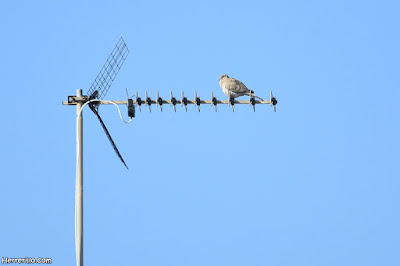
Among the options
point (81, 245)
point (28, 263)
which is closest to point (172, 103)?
point (81, 245)

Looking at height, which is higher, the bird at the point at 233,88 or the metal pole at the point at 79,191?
the bird at the point at 233,88

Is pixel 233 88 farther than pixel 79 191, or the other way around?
pixel 233 88

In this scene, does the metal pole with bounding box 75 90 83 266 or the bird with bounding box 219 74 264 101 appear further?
the bird with bounding box 219 74 264 101

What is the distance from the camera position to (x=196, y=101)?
21281mm

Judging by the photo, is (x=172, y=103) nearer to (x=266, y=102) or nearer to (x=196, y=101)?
(x=196, y=101)

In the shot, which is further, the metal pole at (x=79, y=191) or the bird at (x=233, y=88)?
the bird at (x=233, y=88)

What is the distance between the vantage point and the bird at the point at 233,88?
23717 millimetres

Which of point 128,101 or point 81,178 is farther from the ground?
point 128,101

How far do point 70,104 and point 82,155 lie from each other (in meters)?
1.59

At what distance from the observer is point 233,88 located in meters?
24.3

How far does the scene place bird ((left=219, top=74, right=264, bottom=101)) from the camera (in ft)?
77.8

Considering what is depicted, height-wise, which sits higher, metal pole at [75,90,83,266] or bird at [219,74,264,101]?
bird at [219,74,264,101]

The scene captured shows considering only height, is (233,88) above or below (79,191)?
above

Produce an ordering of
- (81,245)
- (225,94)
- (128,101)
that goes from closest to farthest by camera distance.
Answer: (81,245), (128,101), (225,94)
